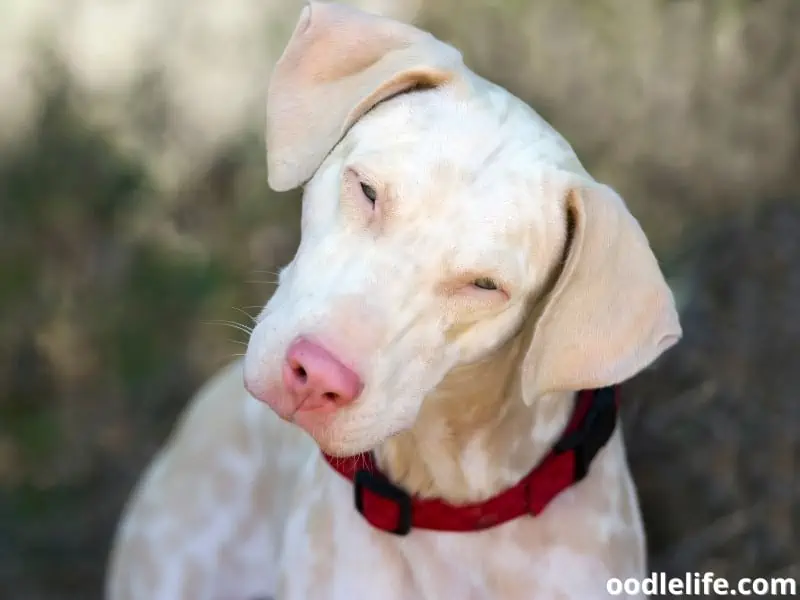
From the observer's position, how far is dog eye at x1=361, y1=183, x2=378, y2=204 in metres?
1.04

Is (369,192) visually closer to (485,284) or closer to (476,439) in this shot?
(485,284)

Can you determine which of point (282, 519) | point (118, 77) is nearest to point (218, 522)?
point (282, 519)

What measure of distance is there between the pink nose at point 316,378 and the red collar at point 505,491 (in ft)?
1.05

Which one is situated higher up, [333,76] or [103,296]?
[333,76]

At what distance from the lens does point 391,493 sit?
4.14 ft

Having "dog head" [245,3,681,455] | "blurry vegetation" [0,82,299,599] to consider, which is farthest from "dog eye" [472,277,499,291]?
"blurry vegetation" [0,82,299,599]

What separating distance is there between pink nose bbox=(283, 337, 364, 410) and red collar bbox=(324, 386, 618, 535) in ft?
1.05

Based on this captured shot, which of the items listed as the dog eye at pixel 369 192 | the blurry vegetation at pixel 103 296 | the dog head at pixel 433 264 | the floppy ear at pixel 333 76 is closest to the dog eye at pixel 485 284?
the dog head at pixel 433 264

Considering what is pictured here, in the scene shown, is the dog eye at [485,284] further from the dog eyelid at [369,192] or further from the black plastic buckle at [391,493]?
the black plastic buckle at [391,493]

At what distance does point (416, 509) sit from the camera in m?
1.28

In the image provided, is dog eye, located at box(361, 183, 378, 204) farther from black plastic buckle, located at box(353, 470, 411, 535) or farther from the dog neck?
black plastic buckle, located at box(353, 470, 411, 535)

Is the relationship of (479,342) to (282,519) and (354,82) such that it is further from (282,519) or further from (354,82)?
(282,519)

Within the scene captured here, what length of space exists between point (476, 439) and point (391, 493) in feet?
0.45

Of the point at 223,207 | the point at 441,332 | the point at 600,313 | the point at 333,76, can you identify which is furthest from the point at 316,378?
the point at 223,207
